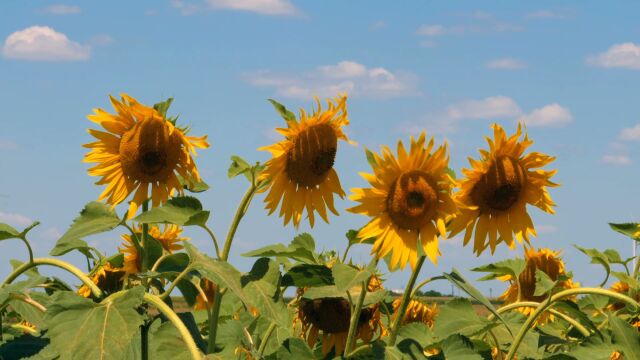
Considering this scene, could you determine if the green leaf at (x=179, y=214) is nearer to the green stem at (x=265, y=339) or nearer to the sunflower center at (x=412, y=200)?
the green stem at (x=265, y=339)

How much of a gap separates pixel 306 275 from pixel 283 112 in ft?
2.20

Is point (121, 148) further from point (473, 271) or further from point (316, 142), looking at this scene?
point (473, 271)

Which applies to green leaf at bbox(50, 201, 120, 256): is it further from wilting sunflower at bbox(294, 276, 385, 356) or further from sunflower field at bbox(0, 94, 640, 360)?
wilting sunflower at bbox(294, 276, 385, 356)

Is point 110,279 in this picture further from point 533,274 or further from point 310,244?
point 533,274

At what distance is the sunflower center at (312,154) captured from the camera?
11.7ft

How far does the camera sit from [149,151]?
3789 millimetres

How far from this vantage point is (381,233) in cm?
341

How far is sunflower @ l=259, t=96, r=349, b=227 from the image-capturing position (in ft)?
11.7

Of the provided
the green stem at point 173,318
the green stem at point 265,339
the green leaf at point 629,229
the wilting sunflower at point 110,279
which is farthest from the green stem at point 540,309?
the wilting sunflower at point 110,279

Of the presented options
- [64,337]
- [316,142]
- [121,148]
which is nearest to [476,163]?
[316,142]

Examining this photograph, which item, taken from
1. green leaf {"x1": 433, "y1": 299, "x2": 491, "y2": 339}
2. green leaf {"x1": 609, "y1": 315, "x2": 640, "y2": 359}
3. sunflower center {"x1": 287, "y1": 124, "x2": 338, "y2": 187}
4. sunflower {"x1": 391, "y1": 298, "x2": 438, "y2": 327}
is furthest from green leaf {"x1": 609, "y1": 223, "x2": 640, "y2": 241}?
sunflower center {"x1": 287, "y1": 124, "x2": 338, "y2": 187}

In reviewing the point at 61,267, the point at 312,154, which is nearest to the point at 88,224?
the point at 61,267

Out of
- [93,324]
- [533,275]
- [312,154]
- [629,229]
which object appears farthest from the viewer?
[533,275]

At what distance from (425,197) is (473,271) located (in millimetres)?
1175
